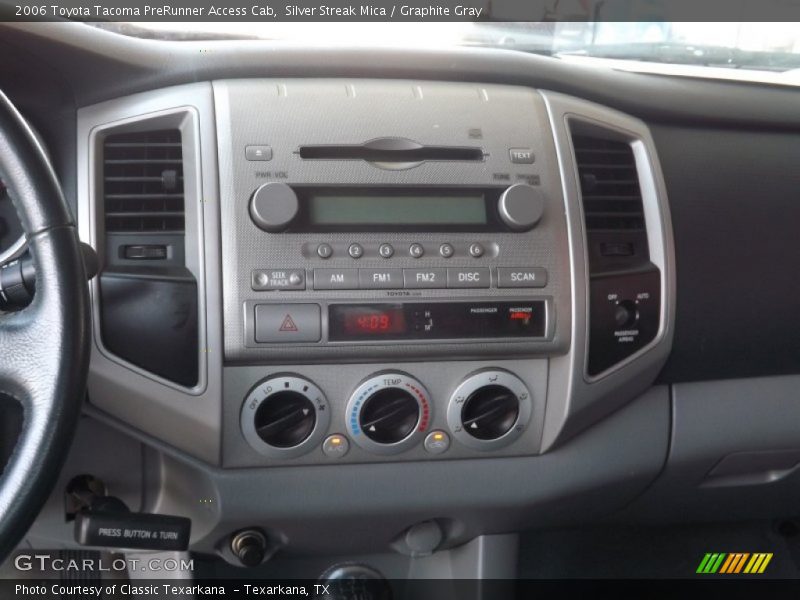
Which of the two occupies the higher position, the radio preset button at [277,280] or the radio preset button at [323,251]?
the radio preset button at [323,251]

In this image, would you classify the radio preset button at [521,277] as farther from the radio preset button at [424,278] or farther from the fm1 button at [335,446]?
the fm1 button at [335,446]

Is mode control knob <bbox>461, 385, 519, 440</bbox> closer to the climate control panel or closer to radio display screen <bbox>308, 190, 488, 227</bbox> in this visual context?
the climate control panel

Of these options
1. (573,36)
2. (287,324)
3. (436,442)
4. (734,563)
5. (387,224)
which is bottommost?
(734,563)

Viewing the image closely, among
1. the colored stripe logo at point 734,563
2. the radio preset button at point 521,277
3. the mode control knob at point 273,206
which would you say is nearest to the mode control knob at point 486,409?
the radio preset button at point 521,277

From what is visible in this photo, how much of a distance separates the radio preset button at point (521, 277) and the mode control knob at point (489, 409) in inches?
5.2

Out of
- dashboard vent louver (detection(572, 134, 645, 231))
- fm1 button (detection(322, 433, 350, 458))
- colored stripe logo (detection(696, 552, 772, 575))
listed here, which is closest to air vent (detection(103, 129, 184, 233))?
fm1 button (detection(322, 433, 350, 458))

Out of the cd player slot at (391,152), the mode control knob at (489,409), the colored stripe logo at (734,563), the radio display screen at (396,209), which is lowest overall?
the colored stripe logo at (734,563)

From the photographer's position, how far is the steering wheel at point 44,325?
860 mm

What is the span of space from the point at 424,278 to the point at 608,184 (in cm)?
36

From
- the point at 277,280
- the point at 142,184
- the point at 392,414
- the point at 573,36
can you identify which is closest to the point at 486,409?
the point at 392,414

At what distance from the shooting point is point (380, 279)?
3.81 feet

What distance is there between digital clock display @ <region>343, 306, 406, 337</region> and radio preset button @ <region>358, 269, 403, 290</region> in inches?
1.2

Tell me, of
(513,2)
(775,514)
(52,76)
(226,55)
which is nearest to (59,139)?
(52,76)

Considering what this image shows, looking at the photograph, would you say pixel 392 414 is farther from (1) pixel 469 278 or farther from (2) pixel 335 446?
(1) pixel 469 278
